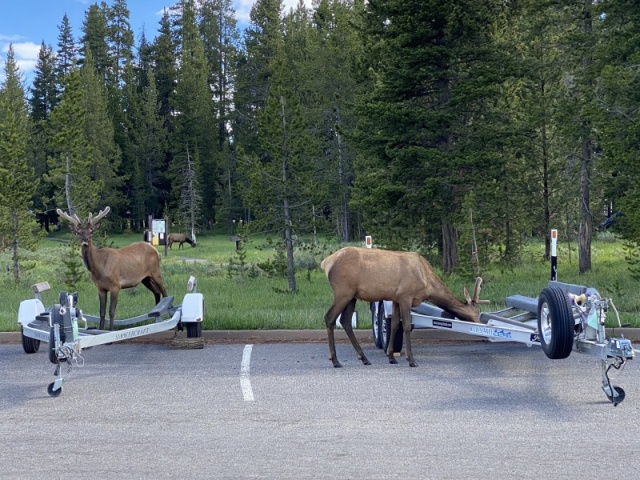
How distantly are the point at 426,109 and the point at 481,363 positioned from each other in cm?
1375

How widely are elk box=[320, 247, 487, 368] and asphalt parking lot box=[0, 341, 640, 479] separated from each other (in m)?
0.57

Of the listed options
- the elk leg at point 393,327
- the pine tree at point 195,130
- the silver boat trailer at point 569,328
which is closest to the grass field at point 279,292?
the elk leg at point 393,327

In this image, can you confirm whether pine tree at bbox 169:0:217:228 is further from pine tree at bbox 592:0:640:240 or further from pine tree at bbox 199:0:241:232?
pine tree at bbox 592:0:640:240

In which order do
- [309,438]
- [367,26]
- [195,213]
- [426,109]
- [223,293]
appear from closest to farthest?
[309,438]
[223,293]
[426,109]
[367,26]
[195,213]

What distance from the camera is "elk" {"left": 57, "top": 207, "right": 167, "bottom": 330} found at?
44.1 feet

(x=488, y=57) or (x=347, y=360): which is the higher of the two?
(x=488, y=57)

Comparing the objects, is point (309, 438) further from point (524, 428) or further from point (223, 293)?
point (223, 293)

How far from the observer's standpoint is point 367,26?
1011 inches

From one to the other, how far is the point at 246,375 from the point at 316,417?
7.68ft

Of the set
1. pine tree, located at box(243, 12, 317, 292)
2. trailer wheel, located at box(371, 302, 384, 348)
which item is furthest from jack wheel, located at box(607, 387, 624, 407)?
pine tree, located at box(243, 12, 317, 292)

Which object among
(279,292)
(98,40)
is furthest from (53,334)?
(98,40)

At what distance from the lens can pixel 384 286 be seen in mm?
10859

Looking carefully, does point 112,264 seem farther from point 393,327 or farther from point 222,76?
point 222,76

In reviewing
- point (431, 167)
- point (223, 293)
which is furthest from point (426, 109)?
point (223, 293)
